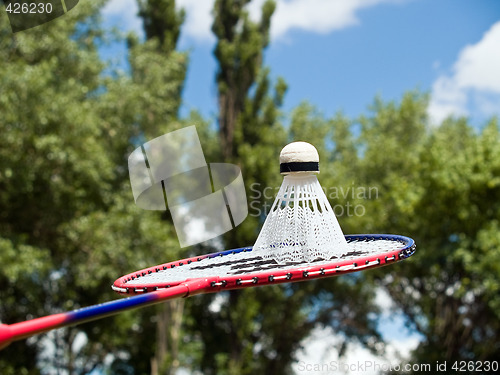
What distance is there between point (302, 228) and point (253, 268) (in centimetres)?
38

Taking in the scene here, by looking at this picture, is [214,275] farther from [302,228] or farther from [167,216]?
[167,216]

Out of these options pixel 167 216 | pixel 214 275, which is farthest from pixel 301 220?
pixel 167 216

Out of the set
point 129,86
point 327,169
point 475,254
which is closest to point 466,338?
point 475,254

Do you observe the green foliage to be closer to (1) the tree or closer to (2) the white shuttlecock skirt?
(1) the tree

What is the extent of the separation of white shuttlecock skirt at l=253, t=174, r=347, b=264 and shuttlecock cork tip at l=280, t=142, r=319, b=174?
0.43 feet

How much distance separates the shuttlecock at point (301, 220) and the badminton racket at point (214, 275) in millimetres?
86

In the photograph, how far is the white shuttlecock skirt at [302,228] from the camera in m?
3.04

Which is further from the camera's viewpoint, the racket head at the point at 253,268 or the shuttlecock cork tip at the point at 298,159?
the shuttlecock cork tip at the point at 298,159

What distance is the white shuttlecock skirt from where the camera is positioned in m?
3.04

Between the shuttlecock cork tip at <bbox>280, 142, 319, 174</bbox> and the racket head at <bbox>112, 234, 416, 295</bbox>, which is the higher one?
the shuttlecock cork tip at <bbox>280, 142, 319, 174</bbox>

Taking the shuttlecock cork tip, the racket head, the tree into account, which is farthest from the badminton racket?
the tree

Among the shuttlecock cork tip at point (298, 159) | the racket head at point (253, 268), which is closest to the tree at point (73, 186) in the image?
the racket head at point (253, 268)

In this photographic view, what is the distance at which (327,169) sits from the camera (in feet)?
51.5

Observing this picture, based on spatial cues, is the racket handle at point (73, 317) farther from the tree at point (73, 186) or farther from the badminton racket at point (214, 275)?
the tree at point (73, 186)
